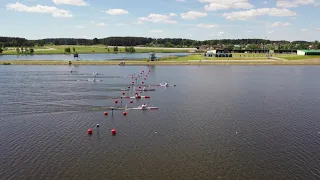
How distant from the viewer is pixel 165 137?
3125cm

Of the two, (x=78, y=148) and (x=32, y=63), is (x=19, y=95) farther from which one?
(x=32, y=63)

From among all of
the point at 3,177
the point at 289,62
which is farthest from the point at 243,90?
the point at 289,62

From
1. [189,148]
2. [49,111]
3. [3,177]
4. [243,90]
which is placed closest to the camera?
[3,177]

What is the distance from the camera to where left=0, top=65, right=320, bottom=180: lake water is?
79.2ft

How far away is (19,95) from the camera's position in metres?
52.9

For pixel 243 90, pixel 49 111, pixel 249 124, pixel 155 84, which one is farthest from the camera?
pixel 155 84

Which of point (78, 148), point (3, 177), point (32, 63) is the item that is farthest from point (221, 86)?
point (32, 63)

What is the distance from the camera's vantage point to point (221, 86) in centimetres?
6338

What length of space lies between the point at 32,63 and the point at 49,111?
3285 inches

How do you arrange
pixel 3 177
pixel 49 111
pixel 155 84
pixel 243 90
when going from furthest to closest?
pixel 155 84 < pixel 243 90 < pixel 49 111 < pixel 3 177

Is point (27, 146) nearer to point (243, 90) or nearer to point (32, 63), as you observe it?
point (243, 90)

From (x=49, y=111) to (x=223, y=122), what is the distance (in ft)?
76.6

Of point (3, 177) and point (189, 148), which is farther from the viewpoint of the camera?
point (189, 148)

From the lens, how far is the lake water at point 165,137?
950 inches
